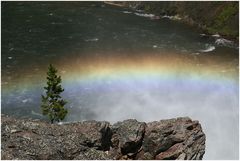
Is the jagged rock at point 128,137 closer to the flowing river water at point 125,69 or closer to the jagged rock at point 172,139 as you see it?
the jagged rock at point 172,139

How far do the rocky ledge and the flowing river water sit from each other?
15.0 m

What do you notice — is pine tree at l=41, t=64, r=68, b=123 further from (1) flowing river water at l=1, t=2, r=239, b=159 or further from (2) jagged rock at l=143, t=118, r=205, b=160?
(2) jagged rock at l=143, t=118, r=205, b=160

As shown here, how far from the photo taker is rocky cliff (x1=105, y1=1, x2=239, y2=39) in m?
122

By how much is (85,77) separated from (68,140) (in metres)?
46.4

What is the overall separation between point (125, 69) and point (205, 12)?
50.2 meters

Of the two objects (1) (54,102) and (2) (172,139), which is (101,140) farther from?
(1) (54,102)

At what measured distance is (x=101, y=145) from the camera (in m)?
45.7

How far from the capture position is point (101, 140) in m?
46.1

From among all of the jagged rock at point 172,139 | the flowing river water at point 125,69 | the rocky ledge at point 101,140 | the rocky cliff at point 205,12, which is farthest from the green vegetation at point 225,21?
the rocky ledge at point 101,140

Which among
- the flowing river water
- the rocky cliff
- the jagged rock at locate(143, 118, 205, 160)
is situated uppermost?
the jagged rock at locate(143, 118, 205, 160)

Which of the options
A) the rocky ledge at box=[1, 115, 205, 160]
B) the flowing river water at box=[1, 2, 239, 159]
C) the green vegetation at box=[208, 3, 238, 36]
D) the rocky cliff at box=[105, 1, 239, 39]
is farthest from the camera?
the rocky cliff at box=[105, 1, 239, 39]

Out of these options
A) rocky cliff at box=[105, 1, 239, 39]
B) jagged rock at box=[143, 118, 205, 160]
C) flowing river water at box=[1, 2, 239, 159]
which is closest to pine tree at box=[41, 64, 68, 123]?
flowing river water at box=[1, 2, 239, 159]

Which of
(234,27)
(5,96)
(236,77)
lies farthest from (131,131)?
(234,27)

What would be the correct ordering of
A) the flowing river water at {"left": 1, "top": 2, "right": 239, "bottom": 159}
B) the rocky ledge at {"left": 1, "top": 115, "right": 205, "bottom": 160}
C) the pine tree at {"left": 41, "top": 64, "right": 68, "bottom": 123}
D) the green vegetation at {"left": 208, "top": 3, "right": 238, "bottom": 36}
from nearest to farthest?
the rocky ledge at {"left": 1, "top": 115, "right": 205, "bottom": 160} → the pine tree at {"left": 41, "top": 64, "right": 68, "bottom": 123} → the flowing river water at {"left": 1, "top": 2, "right": 239, "bottom": 159} → the green vegetation at {"left": 208, "top": 3, "right": 238, "bottom": 36}
